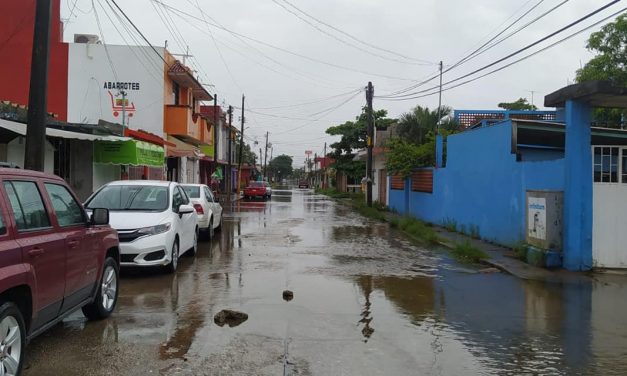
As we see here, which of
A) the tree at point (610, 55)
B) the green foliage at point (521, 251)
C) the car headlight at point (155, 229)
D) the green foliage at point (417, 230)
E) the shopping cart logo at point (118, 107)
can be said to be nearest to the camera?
the car headlight at point (155, 229)

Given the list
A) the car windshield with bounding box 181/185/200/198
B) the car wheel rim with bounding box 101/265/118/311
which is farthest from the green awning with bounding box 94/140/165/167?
the car wheel rim with bounding box 101/265/118/311

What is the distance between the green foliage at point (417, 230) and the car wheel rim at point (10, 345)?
13.2 metres

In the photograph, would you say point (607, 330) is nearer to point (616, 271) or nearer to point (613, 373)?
point (613, 373)

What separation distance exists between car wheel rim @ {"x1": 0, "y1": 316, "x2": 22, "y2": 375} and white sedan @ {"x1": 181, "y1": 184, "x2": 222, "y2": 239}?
10717 millimetres

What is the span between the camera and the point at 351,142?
180ft

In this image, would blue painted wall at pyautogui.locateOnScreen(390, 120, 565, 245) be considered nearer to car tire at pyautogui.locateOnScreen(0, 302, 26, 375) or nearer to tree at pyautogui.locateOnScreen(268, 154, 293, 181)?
car tire at pyautogui.locateOnScreen(0, 302, 26, 375)

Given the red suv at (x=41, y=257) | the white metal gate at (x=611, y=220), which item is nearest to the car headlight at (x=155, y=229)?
the red suv at (x=41, y=257)

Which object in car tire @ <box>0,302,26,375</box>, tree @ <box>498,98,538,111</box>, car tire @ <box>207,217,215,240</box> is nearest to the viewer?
car tire @ <box>0,302,26,375</box>

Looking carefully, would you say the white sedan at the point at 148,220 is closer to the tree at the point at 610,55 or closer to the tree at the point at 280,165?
the tree at the point at 610,55

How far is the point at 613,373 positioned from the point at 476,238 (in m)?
11.7

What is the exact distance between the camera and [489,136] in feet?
53.5

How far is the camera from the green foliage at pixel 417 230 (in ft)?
54.4

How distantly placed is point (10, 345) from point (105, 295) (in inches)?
103

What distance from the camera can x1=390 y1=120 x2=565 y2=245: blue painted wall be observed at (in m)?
13.5
